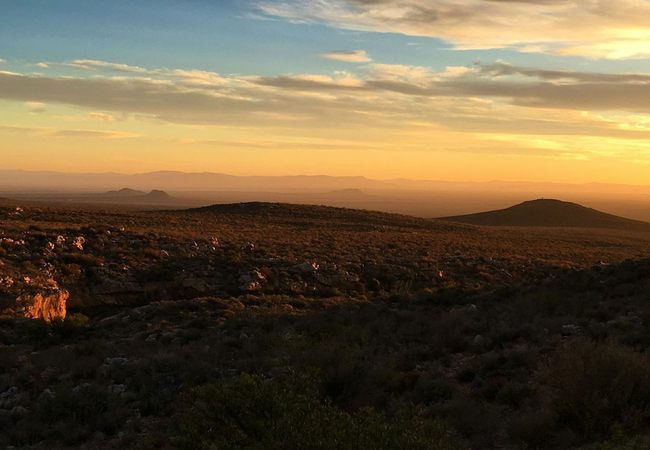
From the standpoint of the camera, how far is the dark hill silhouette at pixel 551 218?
84.9 m

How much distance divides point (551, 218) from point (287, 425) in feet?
317

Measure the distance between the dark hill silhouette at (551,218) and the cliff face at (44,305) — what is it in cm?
7608

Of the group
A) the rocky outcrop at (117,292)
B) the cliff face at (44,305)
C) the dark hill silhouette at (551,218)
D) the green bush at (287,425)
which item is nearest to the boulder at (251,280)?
the rocky outcrop at (117,292)

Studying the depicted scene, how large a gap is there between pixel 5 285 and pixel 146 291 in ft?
16.6

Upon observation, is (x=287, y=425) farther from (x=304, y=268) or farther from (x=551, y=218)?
(x=551, y=218)

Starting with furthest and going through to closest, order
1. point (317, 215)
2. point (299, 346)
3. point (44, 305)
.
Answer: point (317, 215)
point (44, 305)
point (299, 346)

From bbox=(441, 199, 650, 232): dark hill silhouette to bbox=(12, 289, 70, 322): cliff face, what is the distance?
2995 inches

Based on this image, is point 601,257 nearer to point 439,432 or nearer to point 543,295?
point 543,295

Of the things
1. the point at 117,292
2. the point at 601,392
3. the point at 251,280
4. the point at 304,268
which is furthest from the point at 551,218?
the point at 601,392

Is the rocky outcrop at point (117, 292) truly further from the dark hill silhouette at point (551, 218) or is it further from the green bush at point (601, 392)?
the dark hill silhouette at point (551, 218)

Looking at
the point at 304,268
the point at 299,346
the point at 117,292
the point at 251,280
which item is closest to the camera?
the point at 299,346

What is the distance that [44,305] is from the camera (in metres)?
17.7

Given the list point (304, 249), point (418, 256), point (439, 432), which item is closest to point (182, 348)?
point (439, 432)

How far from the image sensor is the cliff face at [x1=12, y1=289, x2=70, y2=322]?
55.0ft
